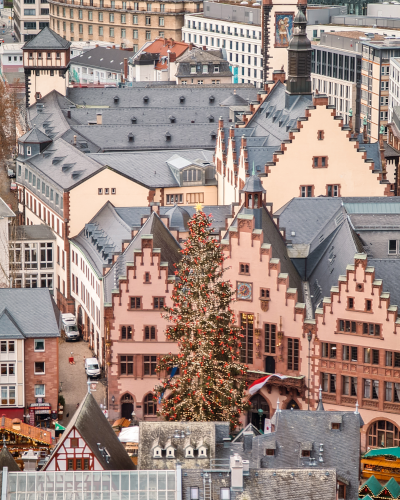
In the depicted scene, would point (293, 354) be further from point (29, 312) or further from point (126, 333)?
point (29, 312)

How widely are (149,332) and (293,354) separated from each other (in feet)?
44.8

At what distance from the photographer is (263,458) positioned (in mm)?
109250

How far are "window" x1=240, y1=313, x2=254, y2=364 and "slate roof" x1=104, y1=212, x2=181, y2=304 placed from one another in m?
9.68

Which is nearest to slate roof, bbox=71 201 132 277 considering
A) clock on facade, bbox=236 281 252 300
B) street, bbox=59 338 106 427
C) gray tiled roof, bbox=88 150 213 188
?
street, bbox=59 338 106 427

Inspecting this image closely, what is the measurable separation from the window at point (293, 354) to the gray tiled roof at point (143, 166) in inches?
2365

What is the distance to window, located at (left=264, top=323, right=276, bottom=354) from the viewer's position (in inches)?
5207

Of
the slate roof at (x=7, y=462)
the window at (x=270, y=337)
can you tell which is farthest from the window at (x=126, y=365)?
the slate roof at (x=7, y=462)

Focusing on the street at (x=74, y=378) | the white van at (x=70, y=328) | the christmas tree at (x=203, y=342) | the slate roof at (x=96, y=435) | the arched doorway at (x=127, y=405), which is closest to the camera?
the slate roof at (x=96, y=435)

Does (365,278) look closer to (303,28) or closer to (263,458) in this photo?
(263,458)

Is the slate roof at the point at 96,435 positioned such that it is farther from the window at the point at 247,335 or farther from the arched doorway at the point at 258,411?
the window at the point at 247,335

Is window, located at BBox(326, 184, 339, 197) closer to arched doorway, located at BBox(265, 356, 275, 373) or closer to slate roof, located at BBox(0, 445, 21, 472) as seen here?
arched doorway, located at BBox(265, 356, 275, 373)

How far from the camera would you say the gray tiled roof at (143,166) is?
191625 mm

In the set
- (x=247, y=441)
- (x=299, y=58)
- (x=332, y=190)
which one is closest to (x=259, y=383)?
(x=247, y=441)

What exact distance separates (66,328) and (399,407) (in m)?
50.8
